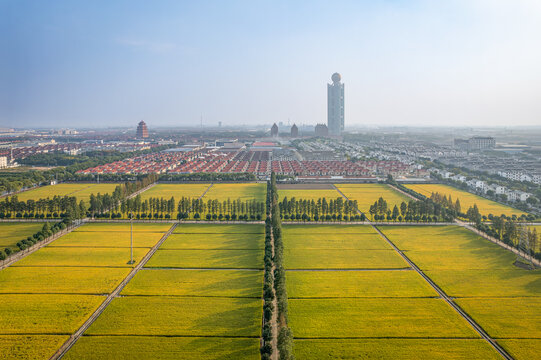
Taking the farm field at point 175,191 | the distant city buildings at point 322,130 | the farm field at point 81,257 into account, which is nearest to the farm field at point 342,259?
the farm field at point 81,257

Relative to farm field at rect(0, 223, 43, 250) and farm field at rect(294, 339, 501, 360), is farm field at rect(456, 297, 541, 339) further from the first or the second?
farm field at rect(0, 223, 43, 250)

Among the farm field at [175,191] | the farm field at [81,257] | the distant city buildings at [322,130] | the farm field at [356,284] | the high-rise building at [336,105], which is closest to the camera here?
the farm field at [356,284]

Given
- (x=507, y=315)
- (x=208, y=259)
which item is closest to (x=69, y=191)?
(x=208, y=259)

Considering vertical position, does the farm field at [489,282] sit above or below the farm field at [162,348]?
above

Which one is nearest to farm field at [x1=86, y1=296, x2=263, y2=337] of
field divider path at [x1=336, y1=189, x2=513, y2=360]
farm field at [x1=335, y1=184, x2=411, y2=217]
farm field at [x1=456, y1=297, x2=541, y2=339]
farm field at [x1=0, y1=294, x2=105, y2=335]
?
farm field at [x1=0, y1=294, x2=105, y2=335]

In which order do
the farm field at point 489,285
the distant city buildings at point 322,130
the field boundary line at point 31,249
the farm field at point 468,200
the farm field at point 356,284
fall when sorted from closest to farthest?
the farm field at point 489,285 → the farm field at point 356,284 → the field boundary line at point 31,249 → the farm field at point 468,200 → the distant city buildings at point 322,130

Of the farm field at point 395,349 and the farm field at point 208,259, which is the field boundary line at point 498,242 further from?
the farm field at point 208,259
